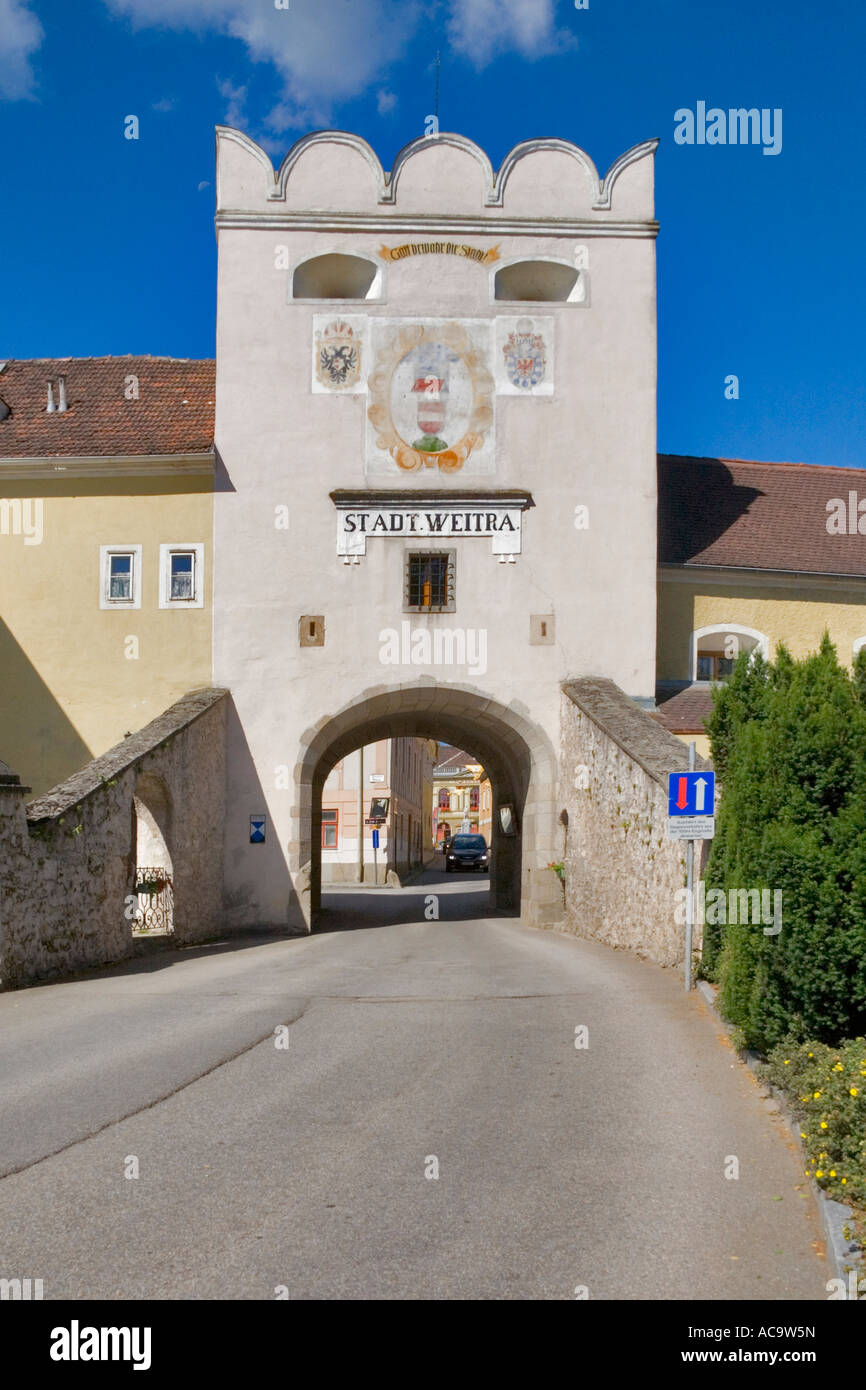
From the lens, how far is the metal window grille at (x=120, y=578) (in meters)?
24.0

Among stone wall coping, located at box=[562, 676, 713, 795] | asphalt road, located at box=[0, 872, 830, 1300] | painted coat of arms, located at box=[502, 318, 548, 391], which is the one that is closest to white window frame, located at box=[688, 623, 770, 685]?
stone wall coping, located at box=[562, 676, 713, 795]

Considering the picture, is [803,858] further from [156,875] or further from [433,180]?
[433,180]

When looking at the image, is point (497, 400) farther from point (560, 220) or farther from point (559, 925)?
point (559, 925)

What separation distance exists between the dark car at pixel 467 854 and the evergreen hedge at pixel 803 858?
48.9m

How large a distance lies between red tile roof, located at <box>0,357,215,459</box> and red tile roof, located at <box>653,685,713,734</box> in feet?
31.5

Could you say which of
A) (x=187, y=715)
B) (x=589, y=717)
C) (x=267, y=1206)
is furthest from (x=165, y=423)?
(x=267, y=1206)

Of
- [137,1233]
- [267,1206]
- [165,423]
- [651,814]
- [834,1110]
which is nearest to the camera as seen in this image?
[137,1233]

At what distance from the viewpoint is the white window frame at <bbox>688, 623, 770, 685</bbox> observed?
25344mm

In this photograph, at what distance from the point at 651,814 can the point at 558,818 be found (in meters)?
7.07

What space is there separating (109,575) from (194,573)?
1.62m

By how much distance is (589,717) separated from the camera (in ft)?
67.7

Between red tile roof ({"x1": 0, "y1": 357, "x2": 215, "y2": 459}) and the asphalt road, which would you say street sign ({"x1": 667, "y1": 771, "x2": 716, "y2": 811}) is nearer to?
the asphalt road

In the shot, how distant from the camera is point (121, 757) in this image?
18.0m

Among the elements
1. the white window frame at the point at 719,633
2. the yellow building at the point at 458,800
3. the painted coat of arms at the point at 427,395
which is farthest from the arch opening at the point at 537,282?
the yellow building at the point at 458,800
